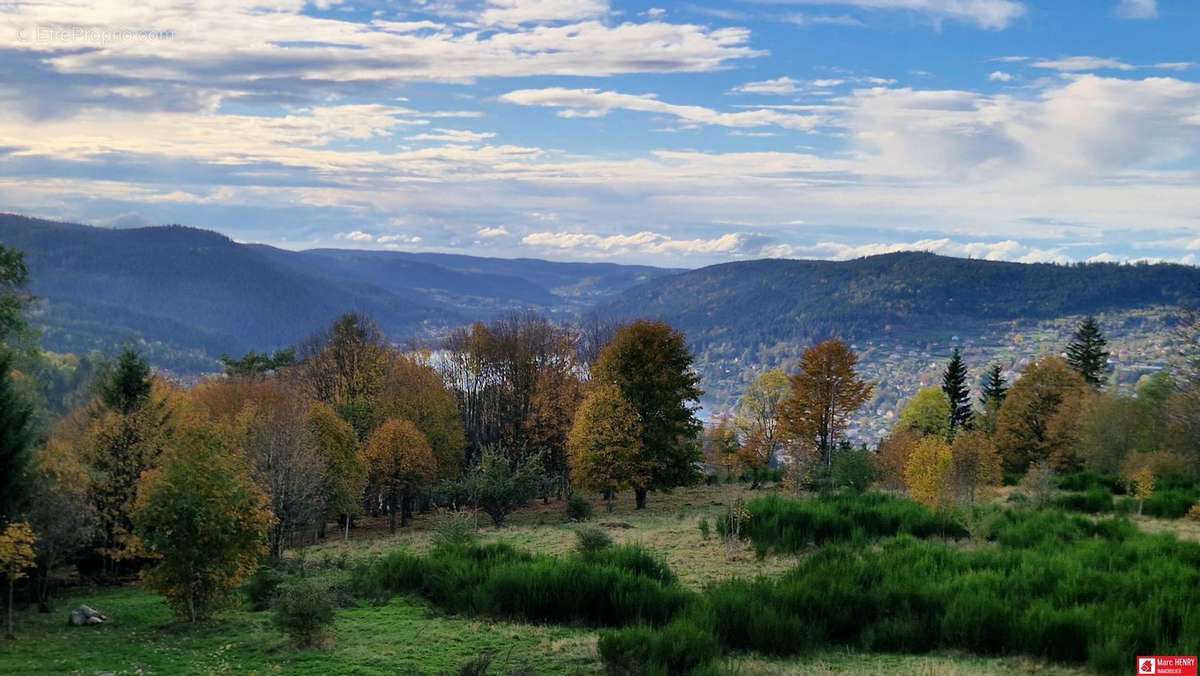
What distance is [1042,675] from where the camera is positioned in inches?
476

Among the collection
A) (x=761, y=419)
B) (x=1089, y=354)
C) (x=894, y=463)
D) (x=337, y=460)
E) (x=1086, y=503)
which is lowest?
(x=894, y=463)

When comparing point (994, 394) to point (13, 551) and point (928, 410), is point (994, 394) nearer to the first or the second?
point (928, 410)

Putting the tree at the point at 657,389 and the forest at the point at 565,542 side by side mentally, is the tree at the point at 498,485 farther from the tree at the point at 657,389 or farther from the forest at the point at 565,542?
the tree at the point at 657,389

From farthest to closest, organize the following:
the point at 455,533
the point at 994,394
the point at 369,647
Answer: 1. the point at 994,394
2. the point at 455,533
3. the point at 369,647

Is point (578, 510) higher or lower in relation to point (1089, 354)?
lower

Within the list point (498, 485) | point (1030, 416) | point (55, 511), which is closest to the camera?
point (55, 511)

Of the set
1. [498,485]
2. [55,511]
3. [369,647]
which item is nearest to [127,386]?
[55,511]

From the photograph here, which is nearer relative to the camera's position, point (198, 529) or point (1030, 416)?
point (198, 529)

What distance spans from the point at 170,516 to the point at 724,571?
12472 millimetres

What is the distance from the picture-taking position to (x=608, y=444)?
40.1m

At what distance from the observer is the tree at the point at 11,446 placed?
1991cm

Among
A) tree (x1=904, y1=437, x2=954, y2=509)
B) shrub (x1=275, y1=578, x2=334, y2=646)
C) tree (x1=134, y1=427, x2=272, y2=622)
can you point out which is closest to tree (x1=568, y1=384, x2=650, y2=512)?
tree (x1=904, y1=437, x2=954, y2=509)

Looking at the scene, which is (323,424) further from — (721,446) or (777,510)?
(721,446)

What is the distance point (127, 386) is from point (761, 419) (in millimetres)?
45402
